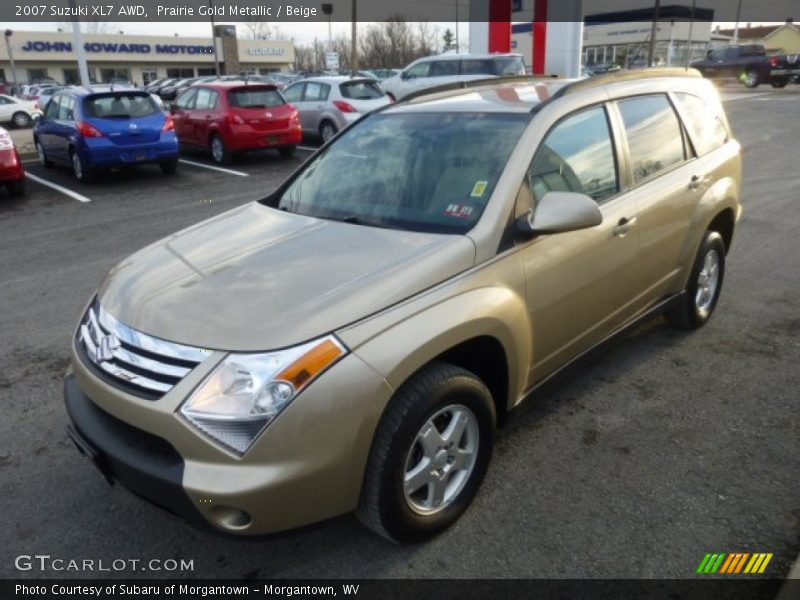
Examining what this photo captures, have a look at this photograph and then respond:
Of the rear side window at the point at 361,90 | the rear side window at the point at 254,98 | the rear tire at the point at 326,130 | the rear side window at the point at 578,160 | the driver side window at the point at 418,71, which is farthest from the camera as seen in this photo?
the driver side window at the point at 418,71

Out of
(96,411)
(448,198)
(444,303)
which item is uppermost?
(448,198)

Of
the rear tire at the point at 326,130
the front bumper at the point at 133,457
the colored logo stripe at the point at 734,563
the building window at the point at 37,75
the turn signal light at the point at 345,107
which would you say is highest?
the building window at the point at 37,75

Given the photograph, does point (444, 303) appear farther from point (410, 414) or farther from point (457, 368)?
point (410, 414)

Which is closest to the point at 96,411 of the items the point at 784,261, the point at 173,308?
the point at 173,308

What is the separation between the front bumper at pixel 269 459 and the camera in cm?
215

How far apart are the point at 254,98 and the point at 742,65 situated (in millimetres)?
29446

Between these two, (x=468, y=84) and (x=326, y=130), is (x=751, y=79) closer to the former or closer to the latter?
(x=326, y=130)

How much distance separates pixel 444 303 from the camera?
255cm

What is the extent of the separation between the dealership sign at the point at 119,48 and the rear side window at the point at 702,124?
6279 centimetres

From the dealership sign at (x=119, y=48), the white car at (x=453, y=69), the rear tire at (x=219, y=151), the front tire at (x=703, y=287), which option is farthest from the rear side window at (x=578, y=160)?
the dealership sign at (x=119, y=48)

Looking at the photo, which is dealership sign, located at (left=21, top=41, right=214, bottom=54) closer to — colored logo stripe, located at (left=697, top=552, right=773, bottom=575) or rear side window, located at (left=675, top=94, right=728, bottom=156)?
rear side window, located at (left=675, top=94, right=728, bottom=156)

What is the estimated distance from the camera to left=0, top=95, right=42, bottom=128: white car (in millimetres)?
25531

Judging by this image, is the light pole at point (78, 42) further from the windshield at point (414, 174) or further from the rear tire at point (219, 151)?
the windshield at point (414, 174)

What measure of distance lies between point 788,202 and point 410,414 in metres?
8.14
